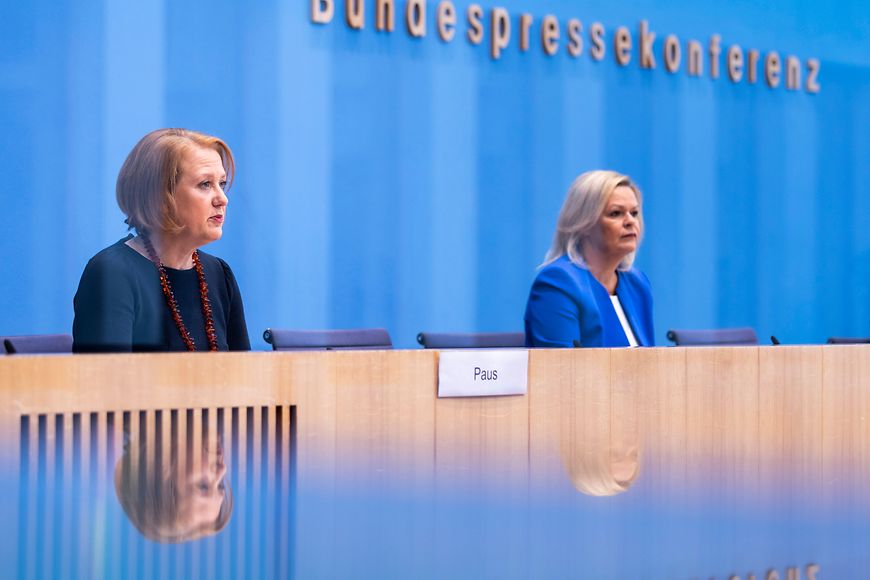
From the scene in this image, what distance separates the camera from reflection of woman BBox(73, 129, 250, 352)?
2156 millimetres

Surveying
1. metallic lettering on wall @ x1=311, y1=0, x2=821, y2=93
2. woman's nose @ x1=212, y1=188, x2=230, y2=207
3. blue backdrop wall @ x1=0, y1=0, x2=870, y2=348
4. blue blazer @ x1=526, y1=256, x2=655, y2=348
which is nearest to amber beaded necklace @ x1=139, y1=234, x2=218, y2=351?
woman's nose @ x1=212, y1=188, x2=230, y2=207

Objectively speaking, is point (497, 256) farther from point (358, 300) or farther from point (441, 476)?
point (441, 476)

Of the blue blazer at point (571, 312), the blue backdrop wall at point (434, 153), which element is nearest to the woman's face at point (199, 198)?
the blue blazer at point (571, 312)

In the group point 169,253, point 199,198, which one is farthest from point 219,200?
point 169,253

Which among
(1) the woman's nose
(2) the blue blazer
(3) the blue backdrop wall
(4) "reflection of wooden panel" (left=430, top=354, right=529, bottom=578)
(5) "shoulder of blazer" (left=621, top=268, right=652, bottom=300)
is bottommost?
(4) "reflection of wooden panel" (left=430, top=354, right=529, bottom=578)

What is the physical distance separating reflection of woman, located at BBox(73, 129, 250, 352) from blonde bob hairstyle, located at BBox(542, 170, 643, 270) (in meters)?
1.07

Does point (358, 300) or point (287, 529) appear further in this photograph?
point (358, 300)

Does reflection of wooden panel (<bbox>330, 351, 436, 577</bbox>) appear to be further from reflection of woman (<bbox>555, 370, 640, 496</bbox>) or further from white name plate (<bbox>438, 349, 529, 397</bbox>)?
reflection of woman (<bbox>555, 370, 640, 496</bbox>)

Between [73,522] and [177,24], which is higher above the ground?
[177,24]

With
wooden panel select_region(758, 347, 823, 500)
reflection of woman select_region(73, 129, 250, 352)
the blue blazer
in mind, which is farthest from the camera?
the blue blazer

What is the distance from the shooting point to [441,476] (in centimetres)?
129

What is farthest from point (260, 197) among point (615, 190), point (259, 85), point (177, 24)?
point (615, 190)

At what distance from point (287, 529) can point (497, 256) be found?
11.8 ft

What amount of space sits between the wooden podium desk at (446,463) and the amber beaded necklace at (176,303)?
1.01 metres
